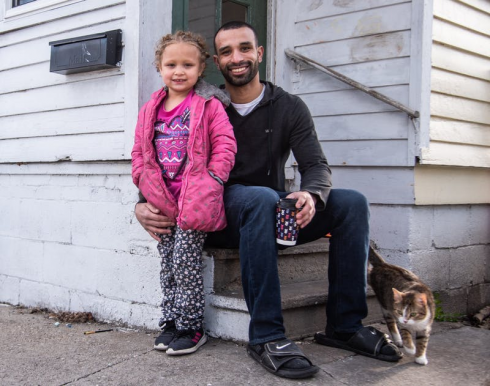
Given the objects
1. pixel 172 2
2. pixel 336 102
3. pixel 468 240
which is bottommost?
pixel 468 240

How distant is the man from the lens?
2.60 meters

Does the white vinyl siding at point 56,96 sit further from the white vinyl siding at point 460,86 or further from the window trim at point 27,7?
the white vinyl siding at point 460,86

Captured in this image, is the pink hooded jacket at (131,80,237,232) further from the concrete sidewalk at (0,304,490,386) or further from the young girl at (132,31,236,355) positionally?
the concrete sidewalk at (0,304,490,386)

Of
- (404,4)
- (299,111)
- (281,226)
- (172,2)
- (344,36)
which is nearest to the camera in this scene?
(281,226)

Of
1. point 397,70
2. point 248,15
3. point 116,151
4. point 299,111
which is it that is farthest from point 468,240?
point 116,151

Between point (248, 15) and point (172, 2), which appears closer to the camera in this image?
point (172, 2)

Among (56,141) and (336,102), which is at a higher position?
(336,102)

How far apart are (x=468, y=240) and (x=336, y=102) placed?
1569mm

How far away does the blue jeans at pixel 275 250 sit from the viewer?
2.60 m

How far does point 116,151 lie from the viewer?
12.0 feet

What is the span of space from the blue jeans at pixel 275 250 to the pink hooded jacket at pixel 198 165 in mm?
135

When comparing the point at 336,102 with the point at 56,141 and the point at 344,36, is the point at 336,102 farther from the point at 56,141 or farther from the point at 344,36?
the point at 56,141

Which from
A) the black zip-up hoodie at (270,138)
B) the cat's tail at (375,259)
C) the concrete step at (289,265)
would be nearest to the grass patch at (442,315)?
the concrete step at (289,265)

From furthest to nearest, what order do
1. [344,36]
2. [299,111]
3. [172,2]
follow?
[344,36], [172,2], [299,111]
